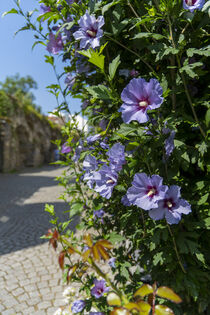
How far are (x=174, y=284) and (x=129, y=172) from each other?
0.61 m

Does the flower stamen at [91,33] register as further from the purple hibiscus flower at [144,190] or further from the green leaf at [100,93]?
the purple hibiscus flower at [144,190]

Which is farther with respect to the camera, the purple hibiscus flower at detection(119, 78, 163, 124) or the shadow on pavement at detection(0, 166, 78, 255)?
the shadow on pavement at detection(0, 166, 78, 255)

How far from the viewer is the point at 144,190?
40.4 inches

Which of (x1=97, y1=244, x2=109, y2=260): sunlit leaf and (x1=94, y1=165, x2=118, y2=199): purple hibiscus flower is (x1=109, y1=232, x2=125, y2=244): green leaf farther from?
(x1=97, y1=244, x2=109, y2=260): sunlit leaf

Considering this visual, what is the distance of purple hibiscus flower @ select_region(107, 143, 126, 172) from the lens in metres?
1.12

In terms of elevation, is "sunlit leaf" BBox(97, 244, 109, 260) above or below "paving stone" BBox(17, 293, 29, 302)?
above

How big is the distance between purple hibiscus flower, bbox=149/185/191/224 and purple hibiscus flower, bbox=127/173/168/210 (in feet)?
0.18

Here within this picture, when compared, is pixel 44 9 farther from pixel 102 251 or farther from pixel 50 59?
pixel 102 251

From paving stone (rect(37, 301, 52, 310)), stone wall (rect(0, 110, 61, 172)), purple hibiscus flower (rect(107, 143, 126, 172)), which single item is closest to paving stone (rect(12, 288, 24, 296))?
paving stone (rect(37, 301, 52, 310))

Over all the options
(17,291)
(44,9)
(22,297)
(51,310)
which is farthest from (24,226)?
(44,9)

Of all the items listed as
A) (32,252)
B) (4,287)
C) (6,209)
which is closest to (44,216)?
(6,209)

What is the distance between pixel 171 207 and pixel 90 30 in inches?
35.9

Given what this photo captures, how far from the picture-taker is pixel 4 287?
9.01ft

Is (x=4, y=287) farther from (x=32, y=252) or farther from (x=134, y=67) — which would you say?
(x=134, y=67)
